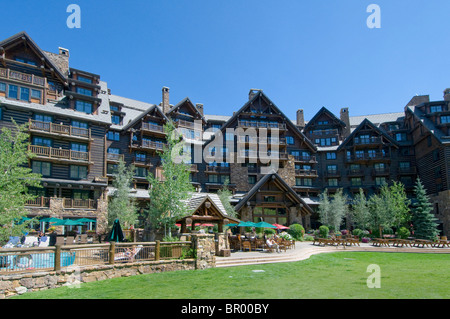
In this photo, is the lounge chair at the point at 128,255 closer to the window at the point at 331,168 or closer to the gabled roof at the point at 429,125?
the window at the point at 331,168

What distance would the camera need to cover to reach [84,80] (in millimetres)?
36969

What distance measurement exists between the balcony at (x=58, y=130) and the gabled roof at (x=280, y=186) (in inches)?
712

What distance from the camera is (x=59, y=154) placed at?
102 ft

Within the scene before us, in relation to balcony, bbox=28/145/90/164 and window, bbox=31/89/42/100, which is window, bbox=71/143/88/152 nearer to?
balcony, bbox=28/145/90/164

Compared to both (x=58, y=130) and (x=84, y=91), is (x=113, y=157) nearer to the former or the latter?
(x=58, y=130)

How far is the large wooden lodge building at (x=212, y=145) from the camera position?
30.6 m

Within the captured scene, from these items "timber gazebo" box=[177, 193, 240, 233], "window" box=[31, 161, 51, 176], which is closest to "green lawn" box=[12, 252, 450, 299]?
"timber gazebo" box=[177, 193, 240, 233]

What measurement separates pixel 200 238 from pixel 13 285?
24.6 feet

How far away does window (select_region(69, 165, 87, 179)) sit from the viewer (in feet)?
105

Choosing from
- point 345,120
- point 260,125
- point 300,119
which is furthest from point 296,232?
point 345,120

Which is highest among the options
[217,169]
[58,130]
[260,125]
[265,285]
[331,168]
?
[260,125]

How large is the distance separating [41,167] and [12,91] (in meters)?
7.75

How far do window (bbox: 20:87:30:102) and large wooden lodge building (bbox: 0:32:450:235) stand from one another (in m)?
0.08
